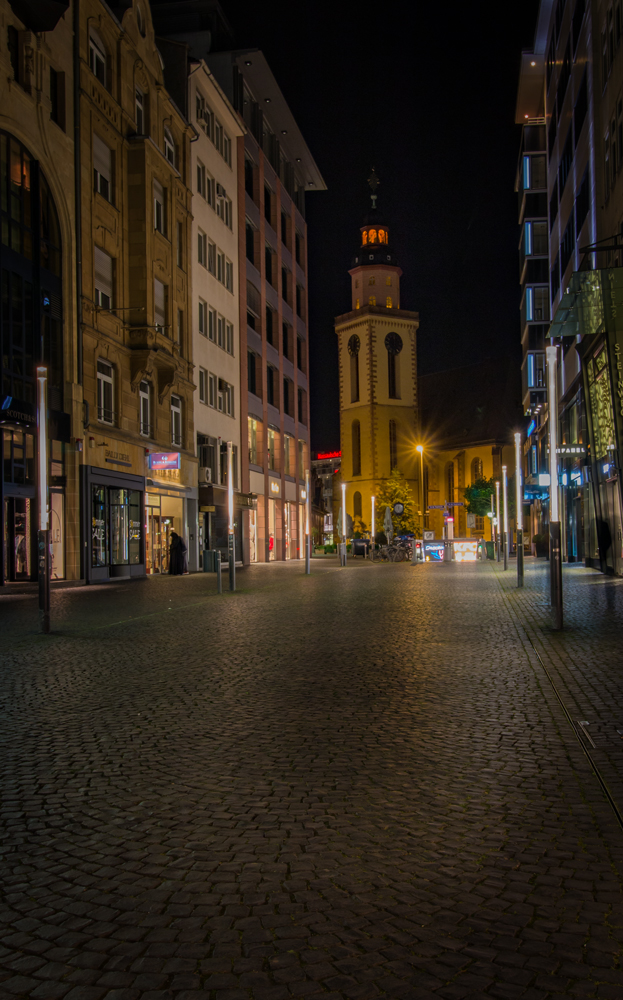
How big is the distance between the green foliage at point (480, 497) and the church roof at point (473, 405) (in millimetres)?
14398

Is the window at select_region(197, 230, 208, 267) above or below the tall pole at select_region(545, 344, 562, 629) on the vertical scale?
above

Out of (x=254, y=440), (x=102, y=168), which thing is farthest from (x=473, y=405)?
(x=102, y=168)

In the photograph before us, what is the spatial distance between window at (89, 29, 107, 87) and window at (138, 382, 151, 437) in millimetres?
10014

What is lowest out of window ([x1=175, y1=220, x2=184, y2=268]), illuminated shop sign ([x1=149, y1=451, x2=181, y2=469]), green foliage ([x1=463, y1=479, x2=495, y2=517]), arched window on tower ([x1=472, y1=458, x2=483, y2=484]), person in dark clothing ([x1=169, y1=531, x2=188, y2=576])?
person in dark clothing ([x1=169, y1=531, x2=188, y2=576])

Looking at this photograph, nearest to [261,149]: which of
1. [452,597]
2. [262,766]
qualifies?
[452,597]

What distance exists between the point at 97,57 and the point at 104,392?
10840mm

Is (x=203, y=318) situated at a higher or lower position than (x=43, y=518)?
higher

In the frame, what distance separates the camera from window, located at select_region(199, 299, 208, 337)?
41.2m

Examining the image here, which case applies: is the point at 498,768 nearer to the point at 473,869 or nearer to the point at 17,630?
the point at 473,869

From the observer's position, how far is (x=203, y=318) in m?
41.7

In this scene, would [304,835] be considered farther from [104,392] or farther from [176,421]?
[176,421]

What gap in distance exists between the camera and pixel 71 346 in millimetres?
27688

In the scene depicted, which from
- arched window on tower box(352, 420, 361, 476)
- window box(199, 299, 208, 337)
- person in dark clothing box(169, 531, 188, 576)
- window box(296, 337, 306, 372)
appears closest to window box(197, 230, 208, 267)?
window box(199, 299, 208, 337)

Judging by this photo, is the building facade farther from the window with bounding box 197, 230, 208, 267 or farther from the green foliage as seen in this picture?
the window with bounding box 197, 230, 208, 267
